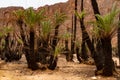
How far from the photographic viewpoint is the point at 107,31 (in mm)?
10336

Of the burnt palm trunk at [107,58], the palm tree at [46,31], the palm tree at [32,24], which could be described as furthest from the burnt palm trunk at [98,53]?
the palm tree at [32,24]

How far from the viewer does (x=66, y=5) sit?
187ft

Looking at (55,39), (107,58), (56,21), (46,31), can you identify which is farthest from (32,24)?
(107,58)

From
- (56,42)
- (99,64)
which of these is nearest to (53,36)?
(56,42)

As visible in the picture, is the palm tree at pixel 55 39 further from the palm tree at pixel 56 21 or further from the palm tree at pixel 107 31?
the palm tree at pixel 107 31

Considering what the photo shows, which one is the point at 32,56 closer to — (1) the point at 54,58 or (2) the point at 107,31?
(1) the point at 54,58

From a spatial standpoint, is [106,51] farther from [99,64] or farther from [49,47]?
[49,47]

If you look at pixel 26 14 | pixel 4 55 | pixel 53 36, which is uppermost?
pixel 26 14

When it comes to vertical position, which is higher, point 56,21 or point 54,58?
point 56,21

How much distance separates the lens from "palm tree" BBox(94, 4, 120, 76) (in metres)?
10.3

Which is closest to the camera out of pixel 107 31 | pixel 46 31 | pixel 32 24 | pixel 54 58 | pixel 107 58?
pixel 107 31

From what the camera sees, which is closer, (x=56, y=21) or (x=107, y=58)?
(x=107, y=58)

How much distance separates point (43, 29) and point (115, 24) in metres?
3.59

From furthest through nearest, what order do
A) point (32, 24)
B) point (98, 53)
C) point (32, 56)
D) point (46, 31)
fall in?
point (32, 56) < point (46, 31) < point (32, 24) < point (98, 53)
